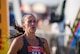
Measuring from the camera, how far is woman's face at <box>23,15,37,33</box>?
479 cm

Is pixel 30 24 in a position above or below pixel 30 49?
above

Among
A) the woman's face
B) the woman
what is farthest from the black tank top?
the woman's face

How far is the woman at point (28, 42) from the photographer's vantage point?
477 cm

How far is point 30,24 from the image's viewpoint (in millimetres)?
4824

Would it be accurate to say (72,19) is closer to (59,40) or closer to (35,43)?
(59,40)

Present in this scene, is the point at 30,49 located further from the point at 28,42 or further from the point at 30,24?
the point at 30,24

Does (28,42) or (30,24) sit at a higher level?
(30,24)

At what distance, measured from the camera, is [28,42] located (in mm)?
4840

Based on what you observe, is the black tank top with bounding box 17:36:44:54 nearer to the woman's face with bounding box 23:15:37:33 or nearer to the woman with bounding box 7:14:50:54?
the woman with bounding box 7:14:50:54

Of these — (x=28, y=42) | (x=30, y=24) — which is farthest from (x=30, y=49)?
(x=30, y=24)

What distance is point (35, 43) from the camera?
4887 millimetres

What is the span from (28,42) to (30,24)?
23 cm

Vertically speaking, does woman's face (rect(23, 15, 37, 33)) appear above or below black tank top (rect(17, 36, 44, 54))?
above

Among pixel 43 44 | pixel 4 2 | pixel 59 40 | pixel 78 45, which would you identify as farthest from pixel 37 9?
pixel 43 44
